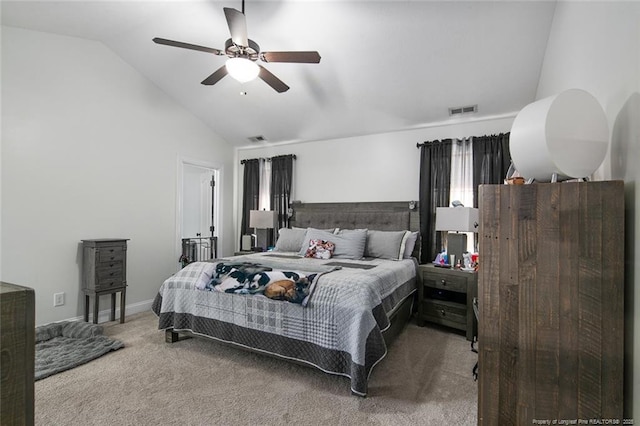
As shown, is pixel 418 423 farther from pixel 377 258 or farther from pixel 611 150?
pixel 377 258

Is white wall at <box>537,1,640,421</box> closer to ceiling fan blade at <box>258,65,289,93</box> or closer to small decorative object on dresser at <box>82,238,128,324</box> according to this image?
ceiling fan blade at <box>258,65,289,93</box>

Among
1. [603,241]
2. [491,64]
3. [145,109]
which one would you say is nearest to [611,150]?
[603,241]

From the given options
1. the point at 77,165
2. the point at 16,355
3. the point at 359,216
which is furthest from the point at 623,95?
the point at 77,165

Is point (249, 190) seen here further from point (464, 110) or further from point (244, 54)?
point (464, 110)

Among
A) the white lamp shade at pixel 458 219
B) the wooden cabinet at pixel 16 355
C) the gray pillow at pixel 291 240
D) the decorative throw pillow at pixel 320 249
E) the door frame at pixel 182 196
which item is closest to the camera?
the wooden cabinet at pixel 16 355

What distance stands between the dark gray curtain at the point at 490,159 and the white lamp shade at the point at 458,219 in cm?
41

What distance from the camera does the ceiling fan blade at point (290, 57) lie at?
7.85ft

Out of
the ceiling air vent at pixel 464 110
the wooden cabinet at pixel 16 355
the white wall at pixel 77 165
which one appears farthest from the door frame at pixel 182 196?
the wooden cabinet at pixel 16 355

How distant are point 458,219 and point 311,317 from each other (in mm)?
1993

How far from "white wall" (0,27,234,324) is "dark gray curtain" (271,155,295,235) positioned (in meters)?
1.46

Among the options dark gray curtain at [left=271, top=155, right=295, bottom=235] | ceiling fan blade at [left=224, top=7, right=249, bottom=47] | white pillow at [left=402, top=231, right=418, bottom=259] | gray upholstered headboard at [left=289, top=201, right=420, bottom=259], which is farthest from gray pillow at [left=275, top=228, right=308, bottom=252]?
ceiling fan blade at [left=224, top=7, right=249, bottom=47]

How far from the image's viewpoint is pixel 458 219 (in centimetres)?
328

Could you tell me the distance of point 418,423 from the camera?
69.7 inches

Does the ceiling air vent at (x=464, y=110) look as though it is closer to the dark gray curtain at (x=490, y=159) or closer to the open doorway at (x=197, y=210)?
the dark gray curtain at (x=490, y=159)
